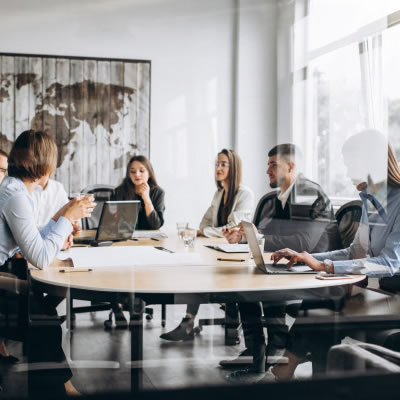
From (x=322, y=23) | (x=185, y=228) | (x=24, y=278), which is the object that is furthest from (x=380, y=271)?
(x=24, y=278)

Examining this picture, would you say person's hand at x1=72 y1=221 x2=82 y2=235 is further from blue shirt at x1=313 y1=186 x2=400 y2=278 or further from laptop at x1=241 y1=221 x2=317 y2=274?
blue shirt at x1=313 y1=186 x2=400 y2=278

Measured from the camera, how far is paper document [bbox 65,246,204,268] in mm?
1376

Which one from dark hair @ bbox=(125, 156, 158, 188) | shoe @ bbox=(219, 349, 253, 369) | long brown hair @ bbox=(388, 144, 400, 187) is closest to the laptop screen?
dark hair @ bbox=(125, 156, 158, 188)

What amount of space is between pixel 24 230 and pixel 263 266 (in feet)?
2.67

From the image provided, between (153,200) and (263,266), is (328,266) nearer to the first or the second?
(263,266)

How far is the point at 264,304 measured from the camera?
4.74 feet

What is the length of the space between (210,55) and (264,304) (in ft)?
2.39

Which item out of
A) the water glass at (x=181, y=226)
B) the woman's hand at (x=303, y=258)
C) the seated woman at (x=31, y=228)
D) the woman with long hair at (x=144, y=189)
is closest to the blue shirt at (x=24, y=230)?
the seated woman at (x=31, y=228)

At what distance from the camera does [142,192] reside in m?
1.54

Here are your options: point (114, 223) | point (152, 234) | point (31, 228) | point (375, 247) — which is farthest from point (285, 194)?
point (114, 223)

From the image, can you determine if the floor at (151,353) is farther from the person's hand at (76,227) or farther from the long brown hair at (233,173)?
the person's hand at (76,227)

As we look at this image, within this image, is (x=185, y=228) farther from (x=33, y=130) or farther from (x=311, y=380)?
(x=311, y=380)

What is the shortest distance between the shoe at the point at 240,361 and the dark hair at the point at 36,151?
71 centimetres

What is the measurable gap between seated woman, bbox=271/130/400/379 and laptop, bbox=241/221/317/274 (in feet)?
0.37
